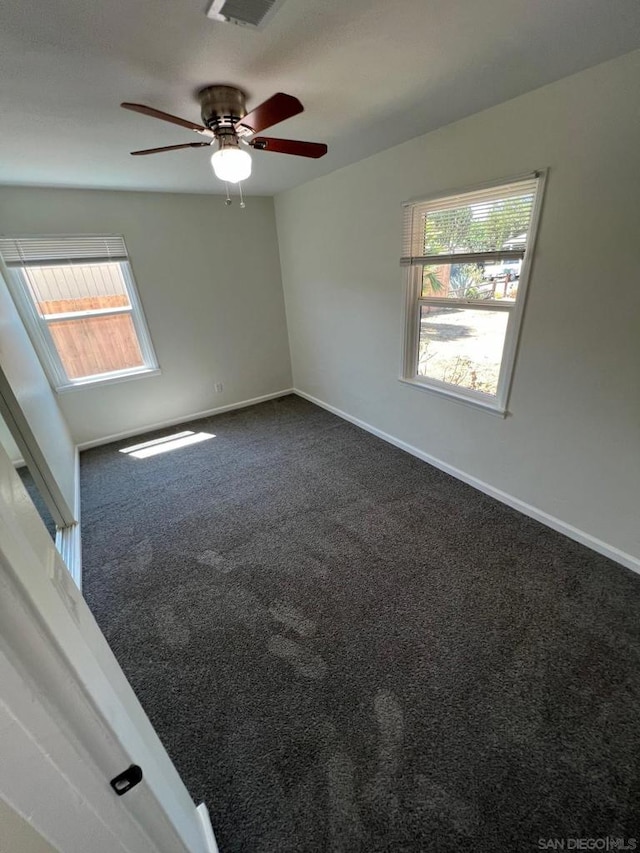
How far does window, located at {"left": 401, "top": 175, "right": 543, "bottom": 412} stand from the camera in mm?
1926

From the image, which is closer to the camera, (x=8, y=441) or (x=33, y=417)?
(x=8, y=441)

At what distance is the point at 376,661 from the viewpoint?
1506 mm

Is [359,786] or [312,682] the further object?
[312,682]

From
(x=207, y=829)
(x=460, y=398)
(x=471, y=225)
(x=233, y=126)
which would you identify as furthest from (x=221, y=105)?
(x=207, y=829)

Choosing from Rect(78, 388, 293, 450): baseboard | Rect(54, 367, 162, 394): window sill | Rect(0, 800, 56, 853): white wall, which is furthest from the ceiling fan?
Rect(78, 388, 293, 450): baseboard

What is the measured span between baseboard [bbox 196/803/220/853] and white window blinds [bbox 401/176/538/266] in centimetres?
273

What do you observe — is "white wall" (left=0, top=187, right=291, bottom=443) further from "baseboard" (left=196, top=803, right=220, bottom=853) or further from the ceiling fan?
"baseboard" (left=196, top=803, right=220, bottom=853)

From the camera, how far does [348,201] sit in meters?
2.81

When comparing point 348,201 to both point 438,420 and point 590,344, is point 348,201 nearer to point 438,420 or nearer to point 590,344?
point 438,420

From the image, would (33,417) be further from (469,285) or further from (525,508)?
(525,508)

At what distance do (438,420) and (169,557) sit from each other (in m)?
2.15

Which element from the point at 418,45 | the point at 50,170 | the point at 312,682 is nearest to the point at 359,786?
the point at 312,682

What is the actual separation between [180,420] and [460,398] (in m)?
3.03

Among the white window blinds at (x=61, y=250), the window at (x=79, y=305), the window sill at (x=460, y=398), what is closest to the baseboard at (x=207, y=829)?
the window sill at (x=460, y=398)
